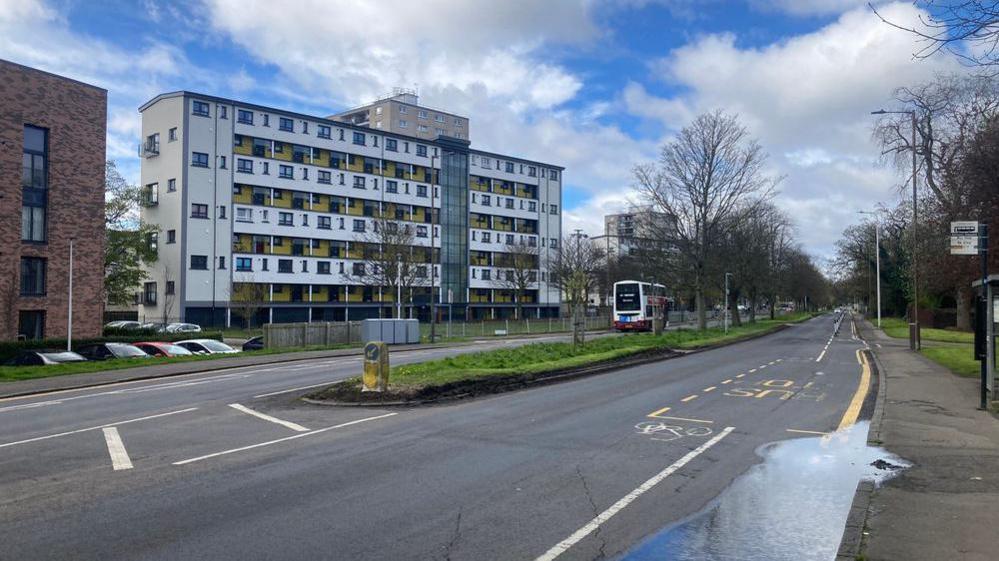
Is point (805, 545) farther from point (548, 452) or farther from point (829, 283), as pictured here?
point (829, 283)

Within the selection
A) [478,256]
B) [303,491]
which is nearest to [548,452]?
[303,491]

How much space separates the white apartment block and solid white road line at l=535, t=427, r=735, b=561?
151 feet

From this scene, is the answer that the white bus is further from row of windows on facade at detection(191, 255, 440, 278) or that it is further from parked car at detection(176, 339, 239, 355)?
parked car at detection(176, 339, 239, 355)

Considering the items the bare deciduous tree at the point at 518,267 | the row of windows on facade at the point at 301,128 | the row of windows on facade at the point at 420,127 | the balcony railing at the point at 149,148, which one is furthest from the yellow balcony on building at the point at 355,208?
the row of windows on facade at the point at 420,127

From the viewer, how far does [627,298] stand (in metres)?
54.0

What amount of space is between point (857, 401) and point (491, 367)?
8592 millimetres

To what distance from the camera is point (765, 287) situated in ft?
216

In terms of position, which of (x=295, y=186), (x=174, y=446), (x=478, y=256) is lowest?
(x=174, y=446)

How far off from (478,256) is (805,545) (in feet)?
265

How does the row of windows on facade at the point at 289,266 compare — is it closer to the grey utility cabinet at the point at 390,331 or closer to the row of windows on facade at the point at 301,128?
the row of windows on facade at the point at 301,128

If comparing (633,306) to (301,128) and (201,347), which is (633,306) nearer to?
(201,347)

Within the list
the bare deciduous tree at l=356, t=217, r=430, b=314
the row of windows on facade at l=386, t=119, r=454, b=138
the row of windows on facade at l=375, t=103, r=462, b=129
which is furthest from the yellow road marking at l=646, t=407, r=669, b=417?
the row of windows on facade at l=375, t=103, r=462, b=129

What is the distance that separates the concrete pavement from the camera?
576cm

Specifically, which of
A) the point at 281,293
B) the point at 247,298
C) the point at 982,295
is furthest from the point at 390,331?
the point at 281,293
